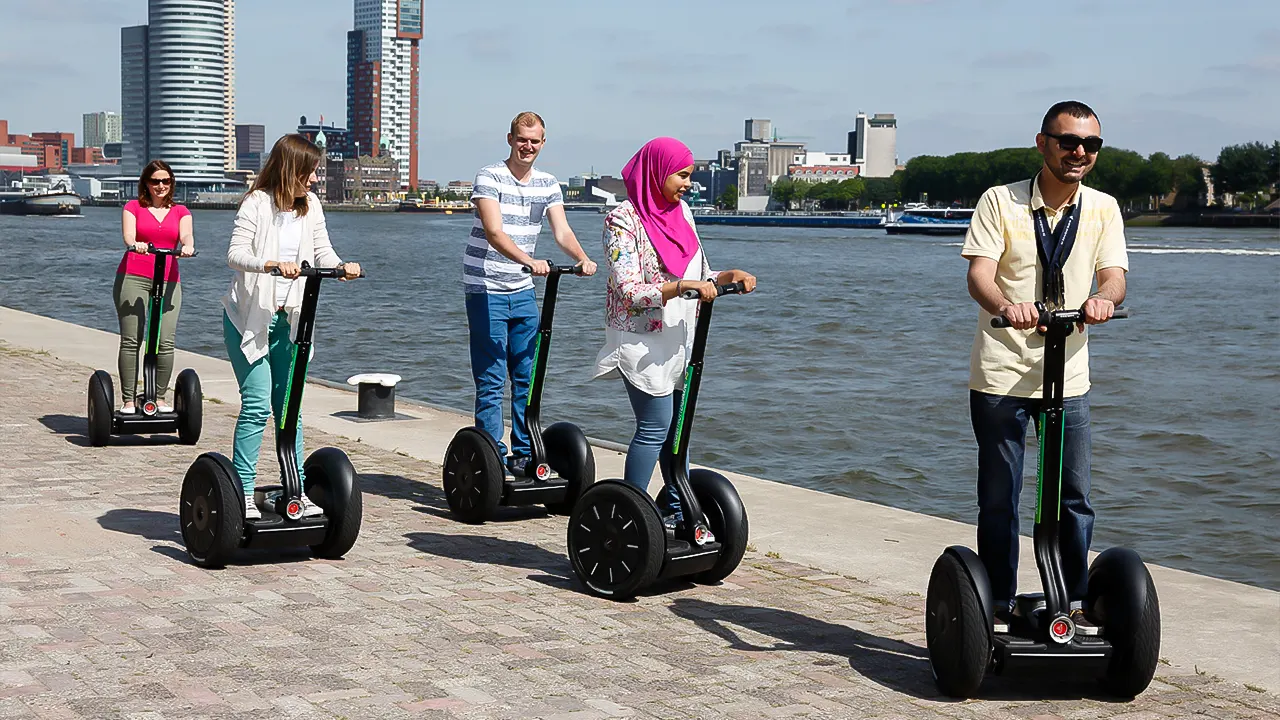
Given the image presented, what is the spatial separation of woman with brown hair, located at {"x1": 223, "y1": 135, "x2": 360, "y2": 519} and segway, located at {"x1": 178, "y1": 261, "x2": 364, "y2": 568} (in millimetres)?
65

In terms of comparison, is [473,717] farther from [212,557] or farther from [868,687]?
[212,557]

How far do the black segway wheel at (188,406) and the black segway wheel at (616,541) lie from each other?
4111 mm

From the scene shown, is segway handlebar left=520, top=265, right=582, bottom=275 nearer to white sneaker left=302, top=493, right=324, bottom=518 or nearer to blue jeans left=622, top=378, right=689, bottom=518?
blue jeans left=622, top=378, right=689, bottom=518

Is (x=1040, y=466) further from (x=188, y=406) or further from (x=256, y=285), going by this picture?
(x=188, y=406)

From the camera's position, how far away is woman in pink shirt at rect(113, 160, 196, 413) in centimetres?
891

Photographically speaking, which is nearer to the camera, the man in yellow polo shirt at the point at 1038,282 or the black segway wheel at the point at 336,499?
the man in yellow polo shirt at the point at 1038,282

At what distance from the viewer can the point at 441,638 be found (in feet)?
16.3

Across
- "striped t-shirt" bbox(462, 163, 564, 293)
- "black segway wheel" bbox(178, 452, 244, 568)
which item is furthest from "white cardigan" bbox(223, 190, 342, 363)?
"striped t-shirt" bbox(462, 163, 564, 293)

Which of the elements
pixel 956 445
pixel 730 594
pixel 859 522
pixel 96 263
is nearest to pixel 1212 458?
pixel 956 445

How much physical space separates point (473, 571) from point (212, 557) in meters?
1.05

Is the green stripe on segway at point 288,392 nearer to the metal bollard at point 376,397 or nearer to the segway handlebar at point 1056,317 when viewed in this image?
the segway handlebar at point 1056,317

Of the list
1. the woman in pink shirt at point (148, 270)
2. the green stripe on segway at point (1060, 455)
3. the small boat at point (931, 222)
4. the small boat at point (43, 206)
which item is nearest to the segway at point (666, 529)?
the green stripe on segway at point (1060, 455)

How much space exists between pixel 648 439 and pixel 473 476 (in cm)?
157

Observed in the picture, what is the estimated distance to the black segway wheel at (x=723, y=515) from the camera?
224 inches
